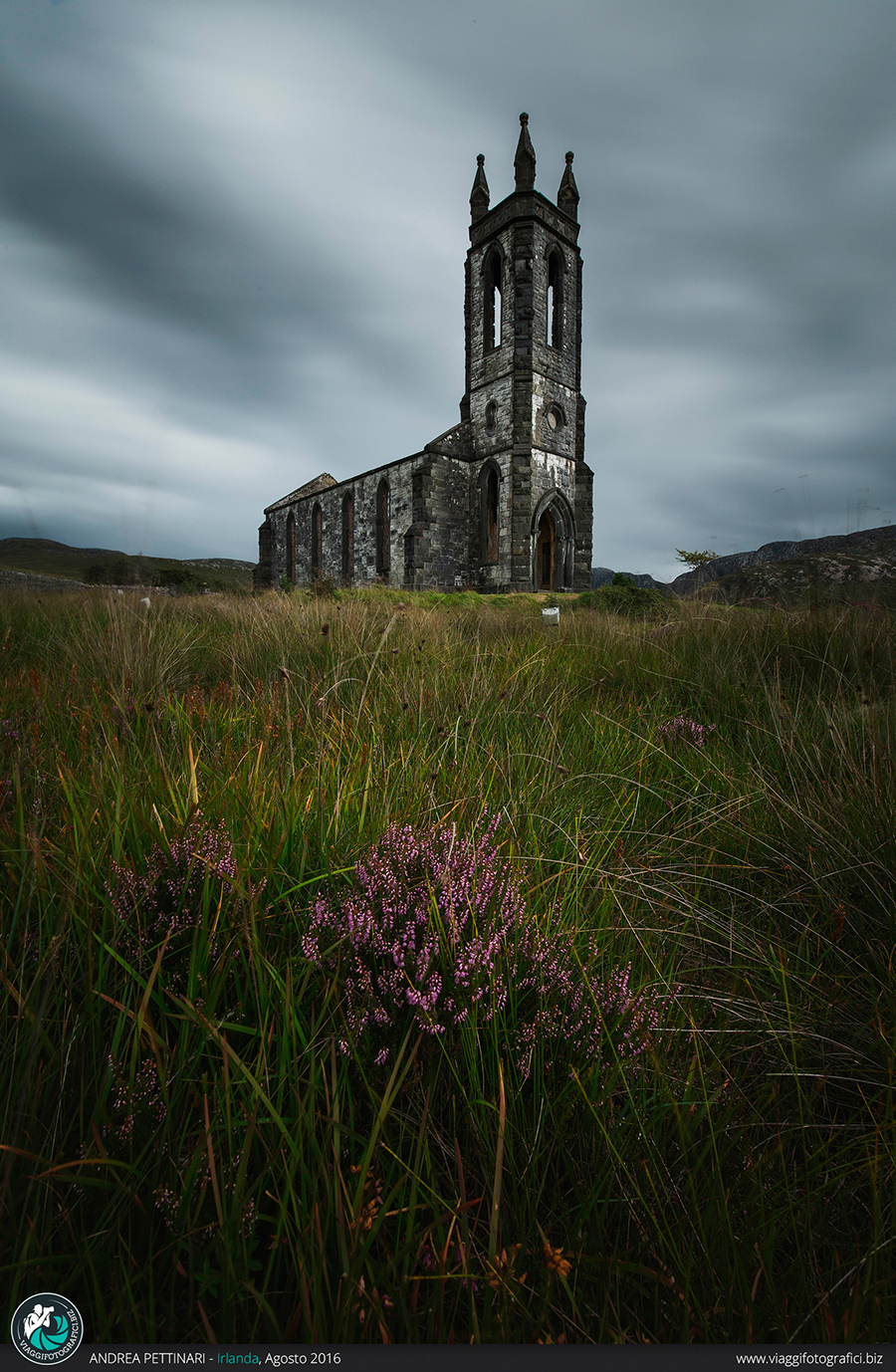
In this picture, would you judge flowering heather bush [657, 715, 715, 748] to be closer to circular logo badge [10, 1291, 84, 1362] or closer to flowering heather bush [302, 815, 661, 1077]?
flowering heather bush [302, 815, 661, 1077]

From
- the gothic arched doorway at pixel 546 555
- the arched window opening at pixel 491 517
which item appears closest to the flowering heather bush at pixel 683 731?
the arched window opening at pixel 491 517

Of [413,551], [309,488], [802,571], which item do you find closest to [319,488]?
[309,488]

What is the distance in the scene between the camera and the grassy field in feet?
2.17

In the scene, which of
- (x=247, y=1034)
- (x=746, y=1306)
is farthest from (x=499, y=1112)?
(x=247, y=1034)

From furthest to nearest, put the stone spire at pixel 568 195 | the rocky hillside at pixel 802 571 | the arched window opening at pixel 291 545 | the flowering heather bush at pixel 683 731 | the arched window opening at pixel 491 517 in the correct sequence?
the arched window opening at pixel 291 545 → the stone spire at pixel 568 195 → the arched window opening at pixel 491 517 → the rocky hillside at pixel 802 571 → the flowering heather bush at pixel 683 731

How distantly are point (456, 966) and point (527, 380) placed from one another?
24122mm

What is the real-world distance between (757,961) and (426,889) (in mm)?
793

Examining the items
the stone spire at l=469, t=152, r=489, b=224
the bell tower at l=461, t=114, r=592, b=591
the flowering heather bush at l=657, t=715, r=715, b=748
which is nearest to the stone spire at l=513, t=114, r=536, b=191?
the bell tower at l=461, t=114, r=592, b=591

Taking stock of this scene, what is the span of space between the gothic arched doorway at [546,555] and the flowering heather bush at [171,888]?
81.1 feet

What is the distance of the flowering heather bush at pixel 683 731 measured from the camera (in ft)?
8.07

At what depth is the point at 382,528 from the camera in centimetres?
2598

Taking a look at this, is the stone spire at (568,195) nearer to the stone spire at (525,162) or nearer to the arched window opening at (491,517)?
the stone spire at (525,162)

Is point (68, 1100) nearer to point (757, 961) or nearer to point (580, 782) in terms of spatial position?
point (757, 961)

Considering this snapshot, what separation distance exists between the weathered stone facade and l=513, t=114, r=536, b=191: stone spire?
1.9 inches
